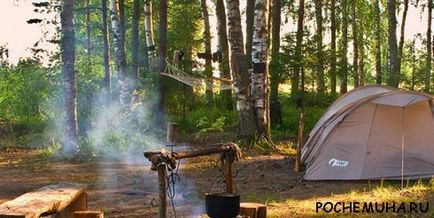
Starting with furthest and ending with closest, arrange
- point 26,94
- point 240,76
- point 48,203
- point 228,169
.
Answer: point 26,94
point 240,76
point 228,169
point 48,203

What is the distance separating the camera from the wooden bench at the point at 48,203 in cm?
486

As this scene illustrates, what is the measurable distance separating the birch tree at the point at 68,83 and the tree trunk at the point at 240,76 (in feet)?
12.5

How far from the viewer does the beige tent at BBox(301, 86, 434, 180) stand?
→ 9.23 m

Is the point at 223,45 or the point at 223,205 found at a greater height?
the point at 223,45

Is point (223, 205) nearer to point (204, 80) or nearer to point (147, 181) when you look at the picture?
point (147, 181)

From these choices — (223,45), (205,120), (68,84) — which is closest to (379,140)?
(68,84)

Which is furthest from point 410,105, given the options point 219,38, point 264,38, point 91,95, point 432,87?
point 432,87

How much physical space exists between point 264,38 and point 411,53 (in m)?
21.4

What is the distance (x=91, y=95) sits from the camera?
1703 centimetres

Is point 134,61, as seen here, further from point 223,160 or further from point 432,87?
point 432,87

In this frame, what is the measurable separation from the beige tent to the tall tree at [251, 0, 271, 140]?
286cm

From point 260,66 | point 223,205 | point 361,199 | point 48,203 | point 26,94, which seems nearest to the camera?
point 223,205

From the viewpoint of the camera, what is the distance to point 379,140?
30.9 feet

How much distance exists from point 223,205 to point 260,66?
7687mm
